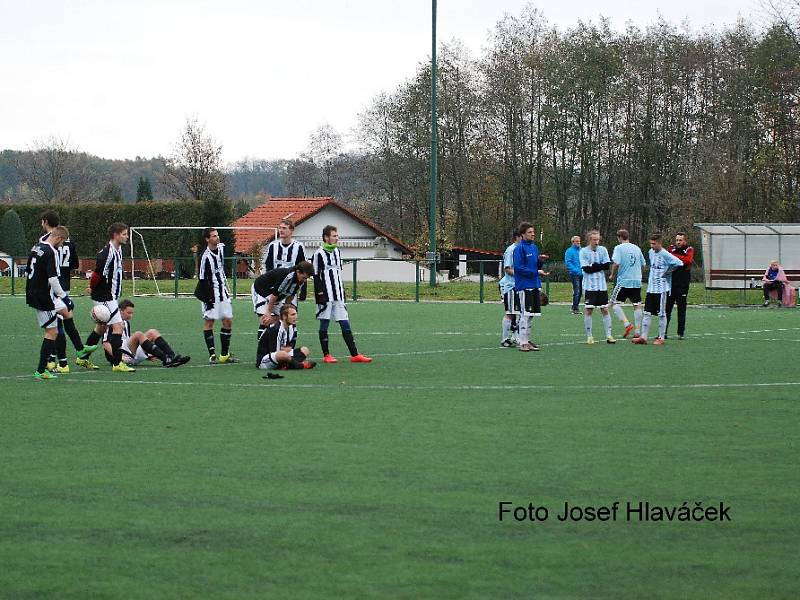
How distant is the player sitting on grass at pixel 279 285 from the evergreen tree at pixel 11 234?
47.5 m

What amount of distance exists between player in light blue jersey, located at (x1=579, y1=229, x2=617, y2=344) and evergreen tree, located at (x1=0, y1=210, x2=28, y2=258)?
4503 cm

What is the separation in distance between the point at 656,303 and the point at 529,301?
2.63 meters

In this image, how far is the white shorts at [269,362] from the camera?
15.3 meters

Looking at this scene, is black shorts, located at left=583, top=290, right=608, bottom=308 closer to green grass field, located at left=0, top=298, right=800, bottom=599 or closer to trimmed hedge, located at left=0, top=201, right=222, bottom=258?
green grass field, located at left=0, top=298, right=800, bottom=599

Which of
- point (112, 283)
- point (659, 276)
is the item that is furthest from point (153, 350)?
point (659, 276)

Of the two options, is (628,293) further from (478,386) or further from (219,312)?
(478,386)

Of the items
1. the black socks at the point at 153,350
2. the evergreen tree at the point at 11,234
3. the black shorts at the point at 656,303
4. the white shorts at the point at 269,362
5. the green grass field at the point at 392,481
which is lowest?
the green grass field at the point at 392,481

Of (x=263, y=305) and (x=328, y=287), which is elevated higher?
(x=328, y=287)

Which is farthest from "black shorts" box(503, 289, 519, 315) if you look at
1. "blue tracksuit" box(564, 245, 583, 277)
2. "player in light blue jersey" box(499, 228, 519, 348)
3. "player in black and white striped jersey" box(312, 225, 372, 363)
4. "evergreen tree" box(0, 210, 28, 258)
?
"evergreen tree" box(0, 210, 28, 258)

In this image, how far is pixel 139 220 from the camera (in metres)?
58.7

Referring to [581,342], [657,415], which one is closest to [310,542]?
[657,415]

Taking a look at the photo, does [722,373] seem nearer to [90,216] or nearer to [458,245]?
[90,216]

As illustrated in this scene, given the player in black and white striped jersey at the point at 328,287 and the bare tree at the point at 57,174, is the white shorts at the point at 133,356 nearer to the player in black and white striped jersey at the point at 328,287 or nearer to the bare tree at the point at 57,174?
the player in black and white striped jersey at the point at 328,287

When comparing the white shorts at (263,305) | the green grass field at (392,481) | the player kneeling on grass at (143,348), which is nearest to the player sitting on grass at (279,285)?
the white shorts at (263,305)
